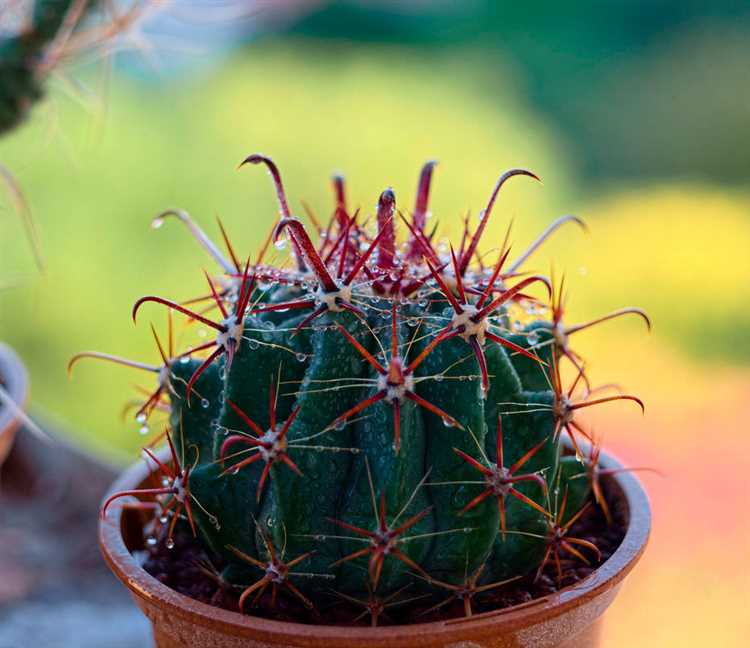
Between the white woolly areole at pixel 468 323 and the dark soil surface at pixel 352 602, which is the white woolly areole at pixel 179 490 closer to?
the dark soil surface at pixel 352 602

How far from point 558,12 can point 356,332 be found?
4.69m

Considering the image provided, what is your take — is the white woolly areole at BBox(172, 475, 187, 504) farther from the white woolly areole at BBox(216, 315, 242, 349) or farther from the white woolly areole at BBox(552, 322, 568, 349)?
the white woolly areole at BBox(552, 322, 568, 349)

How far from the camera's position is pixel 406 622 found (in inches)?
30.7

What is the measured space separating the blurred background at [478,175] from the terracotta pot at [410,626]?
0.53 m

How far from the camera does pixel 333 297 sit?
75cm

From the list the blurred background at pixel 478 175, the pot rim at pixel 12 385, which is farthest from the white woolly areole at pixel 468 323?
the pot rim at pixel 12 385

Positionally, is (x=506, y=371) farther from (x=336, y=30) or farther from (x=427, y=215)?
(x=336, y=30)

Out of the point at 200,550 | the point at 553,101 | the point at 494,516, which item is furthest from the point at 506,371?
the point at 553,101

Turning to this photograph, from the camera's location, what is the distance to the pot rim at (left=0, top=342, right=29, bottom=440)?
1.09m

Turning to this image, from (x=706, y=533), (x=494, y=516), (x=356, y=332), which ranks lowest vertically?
(x=706, y=533)

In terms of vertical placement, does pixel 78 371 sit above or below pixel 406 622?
below

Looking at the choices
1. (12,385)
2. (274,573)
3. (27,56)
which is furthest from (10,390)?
(274,573)

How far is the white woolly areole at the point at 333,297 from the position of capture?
0.75 metres

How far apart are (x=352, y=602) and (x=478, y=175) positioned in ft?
8.56
